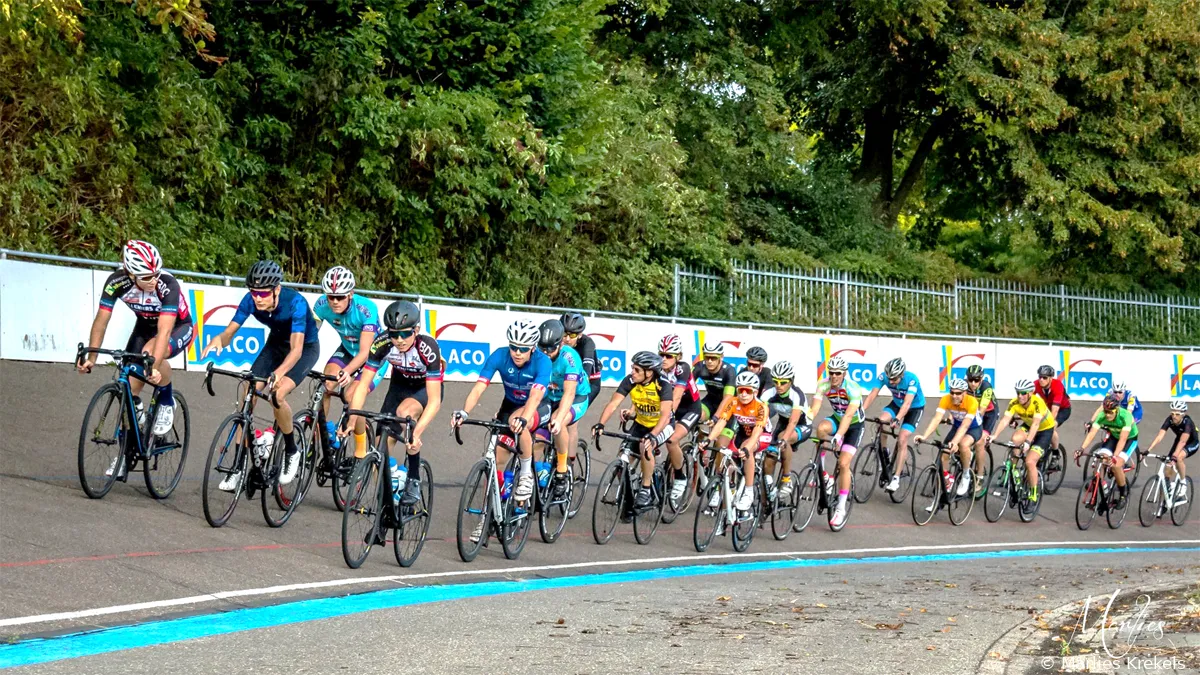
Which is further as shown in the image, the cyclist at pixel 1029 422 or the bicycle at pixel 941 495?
the cyclist at pixel 1029 422

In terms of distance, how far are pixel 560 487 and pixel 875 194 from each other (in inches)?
987

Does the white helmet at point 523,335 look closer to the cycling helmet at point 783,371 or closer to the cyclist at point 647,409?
the cyclist at point 647,409

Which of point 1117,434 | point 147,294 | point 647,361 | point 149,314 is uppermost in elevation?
point 147,294

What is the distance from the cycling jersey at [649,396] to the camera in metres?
13.3

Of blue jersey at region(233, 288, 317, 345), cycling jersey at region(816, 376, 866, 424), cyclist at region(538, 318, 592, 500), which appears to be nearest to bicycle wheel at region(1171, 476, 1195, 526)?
cycling jersey at region(816, 376, 866, 424)

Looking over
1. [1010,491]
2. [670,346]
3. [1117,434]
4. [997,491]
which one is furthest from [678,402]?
[1117,434]

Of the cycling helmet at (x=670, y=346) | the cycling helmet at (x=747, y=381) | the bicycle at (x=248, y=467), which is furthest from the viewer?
the cycling helmet at (x=747, y=381)

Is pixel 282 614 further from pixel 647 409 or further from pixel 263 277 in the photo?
pixel 647 409

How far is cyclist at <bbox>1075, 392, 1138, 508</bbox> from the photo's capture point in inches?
768

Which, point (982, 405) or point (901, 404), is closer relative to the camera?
point (901, 404)

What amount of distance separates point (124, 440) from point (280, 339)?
1.40 meters

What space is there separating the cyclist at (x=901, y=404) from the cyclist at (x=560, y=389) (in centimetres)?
578

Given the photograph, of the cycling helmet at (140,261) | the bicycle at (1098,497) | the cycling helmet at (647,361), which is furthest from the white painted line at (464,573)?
the cycling helmet at (140,261)

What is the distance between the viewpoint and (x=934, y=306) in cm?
3278
